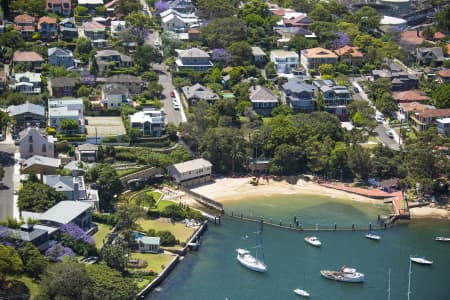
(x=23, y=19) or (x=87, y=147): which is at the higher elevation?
(x=23, y=19)

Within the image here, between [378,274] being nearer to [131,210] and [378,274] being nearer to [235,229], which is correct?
[235,229]

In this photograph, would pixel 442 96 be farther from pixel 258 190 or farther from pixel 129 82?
pixel 129 82

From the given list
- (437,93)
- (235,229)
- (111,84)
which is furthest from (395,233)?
(111,84)

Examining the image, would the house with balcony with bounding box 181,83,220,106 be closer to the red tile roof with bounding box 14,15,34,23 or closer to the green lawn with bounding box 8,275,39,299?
the red tile roof with bounding box 14,15,34,23

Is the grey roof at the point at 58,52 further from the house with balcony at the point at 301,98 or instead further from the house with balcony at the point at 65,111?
the house with balcony at the point at 301,98

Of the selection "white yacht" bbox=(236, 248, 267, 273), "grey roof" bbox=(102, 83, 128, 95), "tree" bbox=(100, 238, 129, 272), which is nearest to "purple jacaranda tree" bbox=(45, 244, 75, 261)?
"tree" bbox=(100, 238, 129, 272)

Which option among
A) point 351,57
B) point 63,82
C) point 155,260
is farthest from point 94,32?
point 155,260
